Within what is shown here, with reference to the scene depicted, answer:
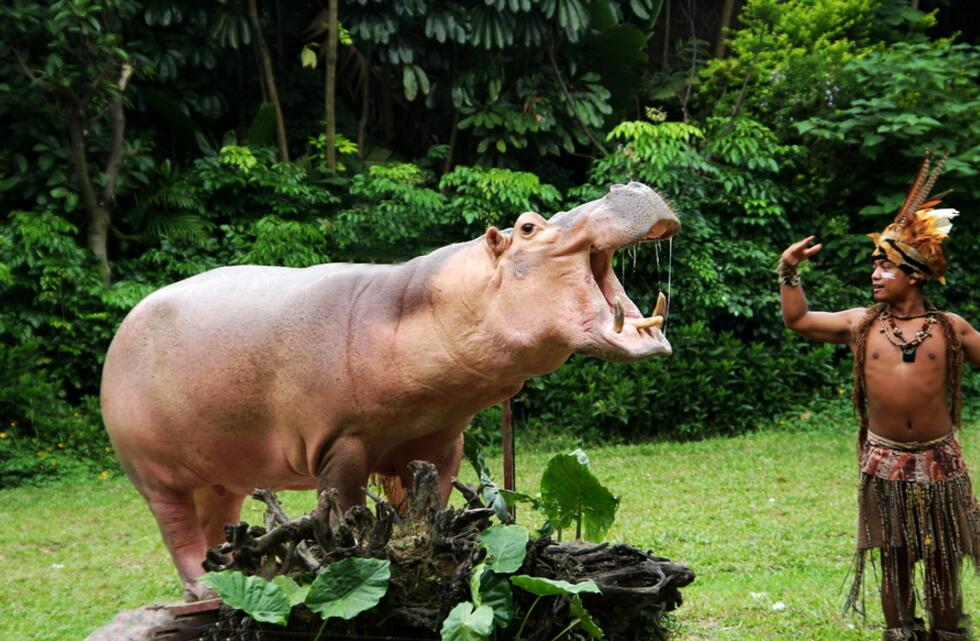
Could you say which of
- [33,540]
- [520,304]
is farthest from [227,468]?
[33,540]

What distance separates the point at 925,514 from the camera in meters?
4.22

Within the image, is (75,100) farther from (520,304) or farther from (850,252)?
(520,304)

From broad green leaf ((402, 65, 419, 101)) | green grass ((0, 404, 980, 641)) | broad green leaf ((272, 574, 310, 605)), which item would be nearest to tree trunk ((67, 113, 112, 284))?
green grass ((0, 404, 980, 641))

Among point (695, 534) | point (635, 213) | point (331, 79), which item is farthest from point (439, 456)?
point (331, 79)

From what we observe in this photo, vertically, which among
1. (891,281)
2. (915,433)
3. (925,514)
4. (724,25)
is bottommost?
(925,514)

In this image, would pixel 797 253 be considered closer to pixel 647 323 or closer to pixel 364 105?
pixel 647 323

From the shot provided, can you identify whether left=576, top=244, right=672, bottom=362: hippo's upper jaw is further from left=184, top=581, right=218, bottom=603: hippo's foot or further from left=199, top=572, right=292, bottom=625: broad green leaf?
left=184, top=581, right=218, bottom=603: hippo's foot

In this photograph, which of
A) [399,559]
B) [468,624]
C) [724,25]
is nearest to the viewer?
[468,624]

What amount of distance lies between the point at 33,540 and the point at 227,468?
4.79 meters

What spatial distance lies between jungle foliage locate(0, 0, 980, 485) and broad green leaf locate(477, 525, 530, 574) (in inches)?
252

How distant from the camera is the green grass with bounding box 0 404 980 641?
547cm

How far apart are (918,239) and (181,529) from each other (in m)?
2.73

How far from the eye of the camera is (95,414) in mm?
9914

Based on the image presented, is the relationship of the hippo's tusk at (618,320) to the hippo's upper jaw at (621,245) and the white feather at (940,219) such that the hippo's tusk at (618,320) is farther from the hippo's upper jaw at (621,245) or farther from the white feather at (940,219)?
the white feather at (940,219)
